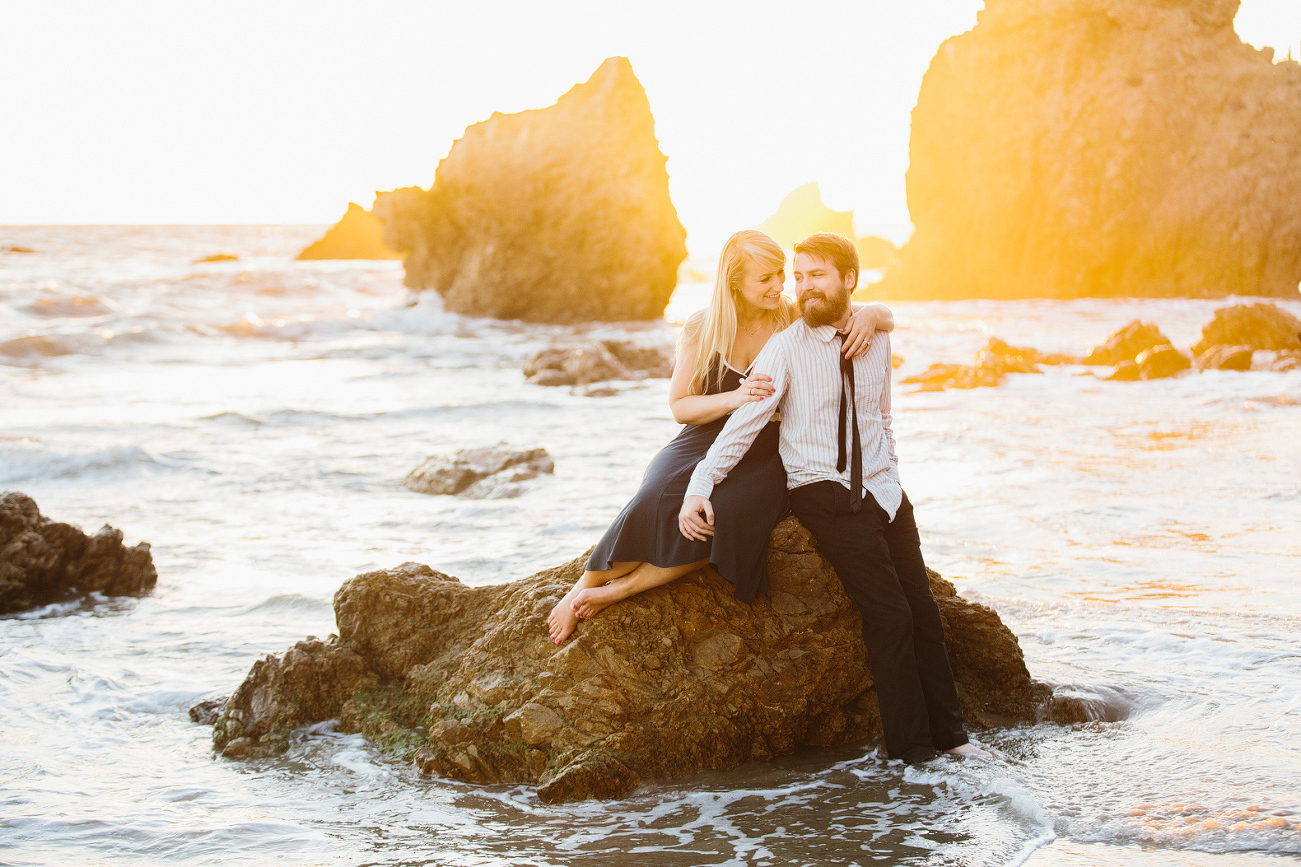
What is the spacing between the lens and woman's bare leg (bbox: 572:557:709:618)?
3797 millimetres

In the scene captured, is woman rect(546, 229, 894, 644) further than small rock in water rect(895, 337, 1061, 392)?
No

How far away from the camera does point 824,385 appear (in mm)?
3783

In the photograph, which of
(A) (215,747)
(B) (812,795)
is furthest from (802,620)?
(A) (215,747)

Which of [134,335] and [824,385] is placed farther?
[134,335]

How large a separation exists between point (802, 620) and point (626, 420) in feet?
32.1

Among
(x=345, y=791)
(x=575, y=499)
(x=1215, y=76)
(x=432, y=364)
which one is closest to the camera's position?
(x=345, y=791)

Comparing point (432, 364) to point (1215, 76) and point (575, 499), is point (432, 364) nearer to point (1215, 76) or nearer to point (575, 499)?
point (575, 499)

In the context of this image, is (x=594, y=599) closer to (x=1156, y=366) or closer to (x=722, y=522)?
(x=722, y=522)

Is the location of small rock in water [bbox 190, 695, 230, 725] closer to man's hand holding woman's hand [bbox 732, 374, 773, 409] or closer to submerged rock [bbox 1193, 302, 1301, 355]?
man's hand holding woman's hand [bbox 732, 374, 773, 409]

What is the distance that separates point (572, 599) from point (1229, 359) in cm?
1509

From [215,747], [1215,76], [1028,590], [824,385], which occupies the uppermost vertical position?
[1215,76]

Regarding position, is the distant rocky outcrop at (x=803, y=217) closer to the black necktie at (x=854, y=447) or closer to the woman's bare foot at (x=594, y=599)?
the black necktie at (x=854, y=447)

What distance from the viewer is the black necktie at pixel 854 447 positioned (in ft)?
12.2

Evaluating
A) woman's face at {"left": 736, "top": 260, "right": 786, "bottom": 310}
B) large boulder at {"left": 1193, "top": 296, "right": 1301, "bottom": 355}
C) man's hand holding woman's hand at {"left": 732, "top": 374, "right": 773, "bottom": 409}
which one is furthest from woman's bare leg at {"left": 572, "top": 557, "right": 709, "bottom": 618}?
large boulder at {"left": 1193, "top": 296, "right": 1301, "bottom": 355}
